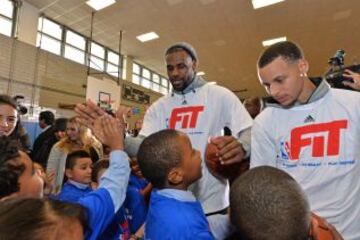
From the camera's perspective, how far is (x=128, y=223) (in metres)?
2.35

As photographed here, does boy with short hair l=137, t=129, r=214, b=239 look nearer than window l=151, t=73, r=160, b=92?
Yes

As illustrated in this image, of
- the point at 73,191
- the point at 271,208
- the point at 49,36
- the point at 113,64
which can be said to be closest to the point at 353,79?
the point at 271,208

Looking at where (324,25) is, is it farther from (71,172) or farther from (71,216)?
(71,216)

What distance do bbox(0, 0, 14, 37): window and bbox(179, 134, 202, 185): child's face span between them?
8181 millimetres

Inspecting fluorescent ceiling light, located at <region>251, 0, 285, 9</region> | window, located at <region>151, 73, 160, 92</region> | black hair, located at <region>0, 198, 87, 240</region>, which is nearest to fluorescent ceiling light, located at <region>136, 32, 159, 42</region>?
fluorescent ceiling light, located at <region>251, 0, 285, 9</region>

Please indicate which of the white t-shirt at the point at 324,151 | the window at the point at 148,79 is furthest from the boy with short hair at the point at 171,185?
the window at the point at 148,79

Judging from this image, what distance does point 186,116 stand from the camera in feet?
7.18

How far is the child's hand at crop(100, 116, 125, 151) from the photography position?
1424 millimetres

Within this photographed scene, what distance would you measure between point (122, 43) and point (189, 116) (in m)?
9.17

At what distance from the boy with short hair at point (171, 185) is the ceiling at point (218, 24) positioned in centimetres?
695

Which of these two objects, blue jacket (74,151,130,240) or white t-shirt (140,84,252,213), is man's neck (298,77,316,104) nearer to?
white t-shirt (140,84,252,213)

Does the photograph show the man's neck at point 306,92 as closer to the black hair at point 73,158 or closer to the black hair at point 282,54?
the black hair at point 282,54

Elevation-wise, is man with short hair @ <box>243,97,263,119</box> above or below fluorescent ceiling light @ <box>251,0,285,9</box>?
below

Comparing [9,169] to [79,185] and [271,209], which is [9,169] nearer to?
[271,209]
